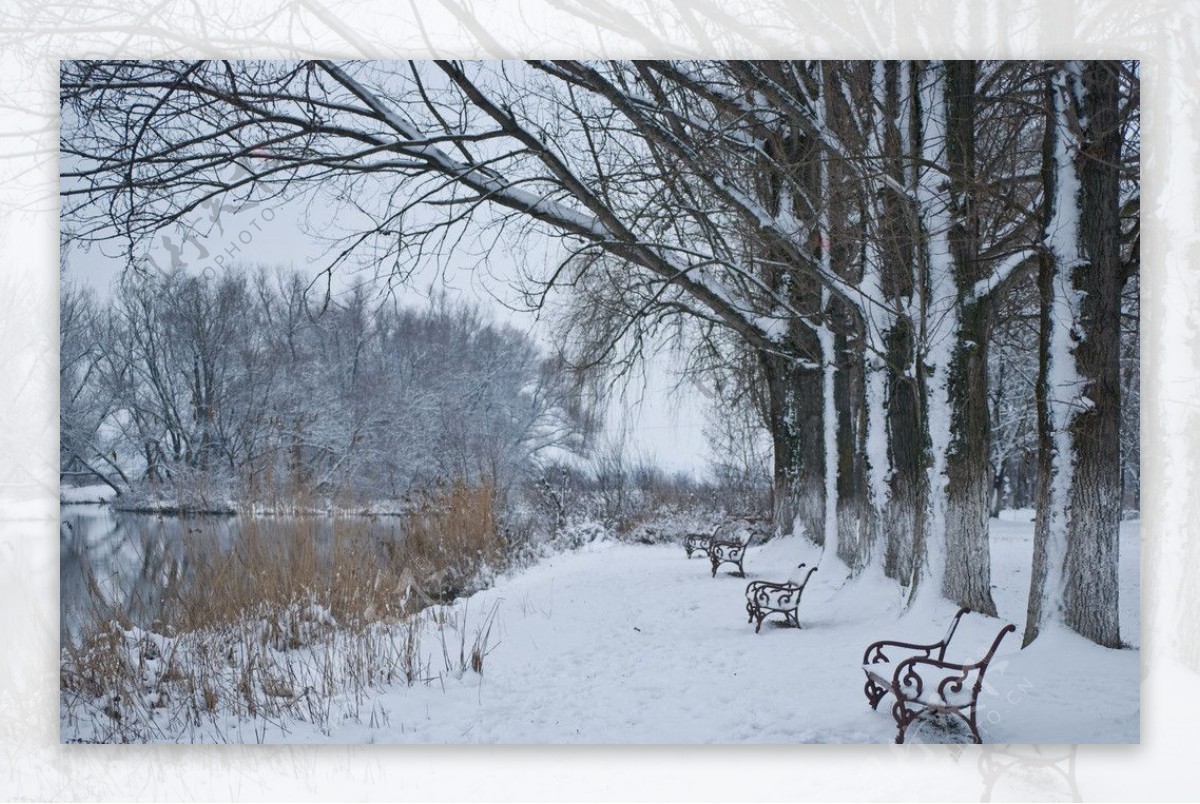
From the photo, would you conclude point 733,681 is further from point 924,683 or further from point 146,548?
point 146,548

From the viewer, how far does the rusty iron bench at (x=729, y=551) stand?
12.8 feet

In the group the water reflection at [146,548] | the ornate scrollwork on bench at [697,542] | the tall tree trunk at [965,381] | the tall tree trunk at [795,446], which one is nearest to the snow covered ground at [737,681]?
→ the tall tree trunk at [965,381]

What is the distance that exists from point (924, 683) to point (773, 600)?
788 mm

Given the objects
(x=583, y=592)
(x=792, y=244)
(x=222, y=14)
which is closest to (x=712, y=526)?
(x=583, y=592)

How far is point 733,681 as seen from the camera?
11.1 feet

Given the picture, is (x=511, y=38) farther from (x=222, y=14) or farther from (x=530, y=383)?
(x=530, y=383)

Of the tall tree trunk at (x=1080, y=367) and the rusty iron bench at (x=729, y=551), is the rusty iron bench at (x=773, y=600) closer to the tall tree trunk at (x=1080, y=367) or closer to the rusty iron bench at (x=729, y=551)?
the rusty iron bench at (x=729, y=551)

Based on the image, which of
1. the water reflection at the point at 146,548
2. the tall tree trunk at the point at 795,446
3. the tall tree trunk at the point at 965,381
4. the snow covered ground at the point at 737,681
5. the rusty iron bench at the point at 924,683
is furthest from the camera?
the tall tree trunk at the point at 795,446

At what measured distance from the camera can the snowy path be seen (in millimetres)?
3213

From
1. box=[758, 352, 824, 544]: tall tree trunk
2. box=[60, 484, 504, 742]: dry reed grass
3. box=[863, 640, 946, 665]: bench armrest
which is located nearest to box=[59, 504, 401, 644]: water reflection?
box=[60, 484, 504, 742]: dry reed grass

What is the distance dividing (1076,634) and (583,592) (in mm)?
2265

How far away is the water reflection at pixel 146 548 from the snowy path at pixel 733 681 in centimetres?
72

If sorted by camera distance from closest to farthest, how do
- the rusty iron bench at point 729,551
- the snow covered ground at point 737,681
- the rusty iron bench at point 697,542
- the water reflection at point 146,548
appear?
the snow covered ground at point 737,681 < the water reflection at point 146,548 < the rusty iron bench at point 729,551 < the rusty iron bench at point 697,542

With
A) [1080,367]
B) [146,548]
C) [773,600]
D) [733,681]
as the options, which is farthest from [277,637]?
[1080,367]
